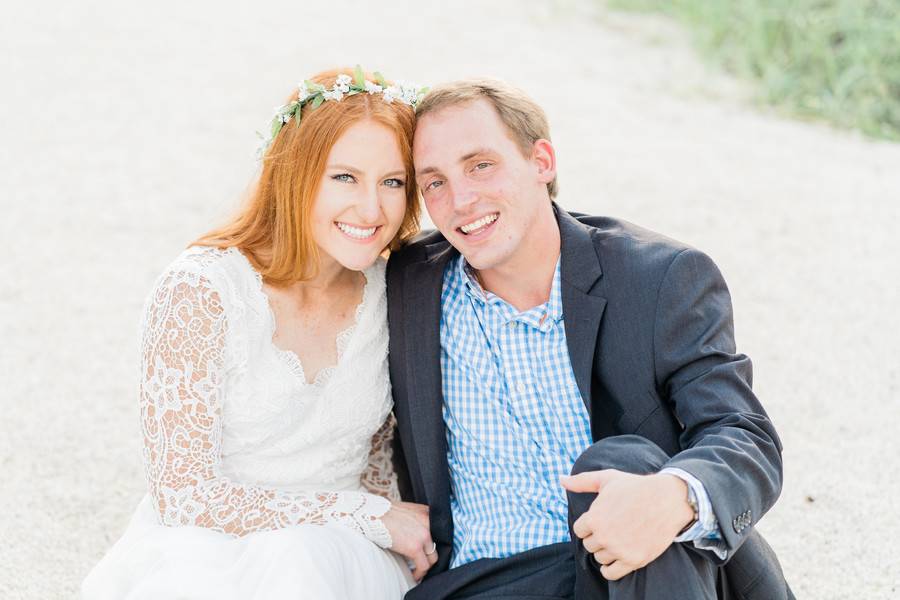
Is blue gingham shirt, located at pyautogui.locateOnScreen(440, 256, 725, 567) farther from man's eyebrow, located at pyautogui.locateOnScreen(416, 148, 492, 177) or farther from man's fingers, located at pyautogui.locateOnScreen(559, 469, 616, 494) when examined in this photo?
man's fingers, located at pyautogui.locateOnScreen(559, 469, 616, 494)

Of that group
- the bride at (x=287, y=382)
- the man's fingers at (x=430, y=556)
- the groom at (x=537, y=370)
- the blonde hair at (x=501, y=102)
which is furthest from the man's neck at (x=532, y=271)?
the man's fingers at (x=430, y=556)

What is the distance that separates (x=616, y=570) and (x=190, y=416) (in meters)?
1.25

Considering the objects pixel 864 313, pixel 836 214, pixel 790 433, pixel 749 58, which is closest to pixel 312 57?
pixel 749 58

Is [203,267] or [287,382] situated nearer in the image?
[203,267]

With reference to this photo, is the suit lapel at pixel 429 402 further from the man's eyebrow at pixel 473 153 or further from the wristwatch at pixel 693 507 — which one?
the wristwatch at pixel 693 507

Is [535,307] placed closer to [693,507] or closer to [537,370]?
[537,370]

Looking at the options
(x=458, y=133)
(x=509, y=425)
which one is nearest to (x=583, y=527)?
(x=509, y=425)

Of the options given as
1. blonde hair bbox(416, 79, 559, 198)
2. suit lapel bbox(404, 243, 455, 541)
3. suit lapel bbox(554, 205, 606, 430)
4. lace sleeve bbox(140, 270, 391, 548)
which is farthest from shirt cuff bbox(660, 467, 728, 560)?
blonde hair bbox(416, 79, 559, 198)

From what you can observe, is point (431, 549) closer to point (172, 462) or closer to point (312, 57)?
point (172, 462)

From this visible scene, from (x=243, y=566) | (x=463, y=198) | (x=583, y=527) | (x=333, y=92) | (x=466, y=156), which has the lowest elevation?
(x=243, y=566)

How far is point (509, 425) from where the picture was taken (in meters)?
3.20

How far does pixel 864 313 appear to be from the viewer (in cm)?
619

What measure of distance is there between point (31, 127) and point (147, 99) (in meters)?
1.12

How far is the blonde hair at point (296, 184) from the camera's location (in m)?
3.16
